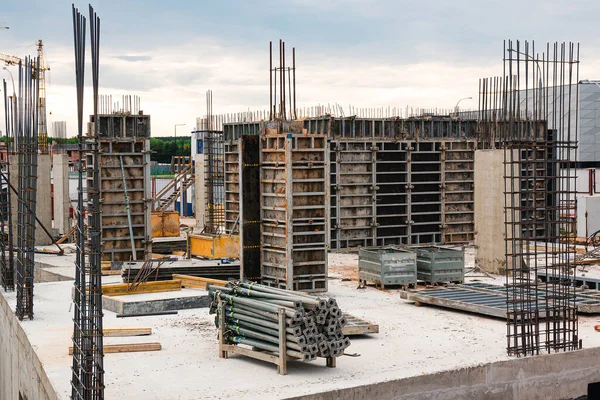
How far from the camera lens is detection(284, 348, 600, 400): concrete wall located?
1333cm

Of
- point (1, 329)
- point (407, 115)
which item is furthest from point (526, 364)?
point (407, 115)

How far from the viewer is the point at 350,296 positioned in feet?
71.7

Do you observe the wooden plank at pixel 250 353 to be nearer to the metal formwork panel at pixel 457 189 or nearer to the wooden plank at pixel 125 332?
the wooden plank at pixel 125 332

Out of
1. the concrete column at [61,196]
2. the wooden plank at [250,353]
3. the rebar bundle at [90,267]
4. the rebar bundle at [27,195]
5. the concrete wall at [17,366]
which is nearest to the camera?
the rebar bundle at [90,267]

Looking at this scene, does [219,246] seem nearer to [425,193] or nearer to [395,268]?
[395,268]

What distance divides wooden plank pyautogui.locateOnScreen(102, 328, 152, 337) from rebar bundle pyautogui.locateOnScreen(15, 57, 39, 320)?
9.41 ft

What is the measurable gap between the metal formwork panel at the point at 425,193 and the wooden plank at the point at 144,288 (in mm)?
14847

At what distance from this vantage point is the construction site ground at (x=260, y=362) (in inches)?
518

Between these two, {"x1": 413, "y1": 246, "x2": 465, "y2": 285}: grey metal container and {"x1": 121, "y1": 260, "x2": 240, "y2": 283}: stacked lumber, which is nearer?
{"x1": 413, "y1": 246, "x2": 465, "y2": 285}: grey metal container

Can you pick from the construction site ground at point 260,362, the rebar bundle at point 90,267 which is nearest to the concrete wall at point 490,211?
the construction site ground at point 260,362

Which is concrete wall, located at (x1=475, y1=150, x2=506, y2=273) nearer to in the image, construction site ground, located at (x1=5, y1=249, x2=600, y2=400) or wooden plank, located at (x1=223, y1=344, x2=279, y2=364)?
construction site ground, located at (x1=5, y1=249, x2=600, y2=400)

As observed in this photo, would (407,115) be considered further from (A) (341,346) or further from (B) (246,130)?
(A) (341,346)

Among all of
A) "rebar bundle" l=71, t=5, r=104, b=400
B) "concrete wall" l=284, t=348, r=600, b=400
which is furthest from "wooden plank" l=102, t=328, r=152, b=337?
"concrete wall" l=284, t=348, r=600, b=400

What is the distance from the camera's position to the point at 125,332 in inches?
670
